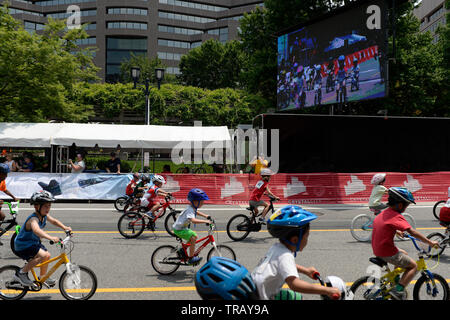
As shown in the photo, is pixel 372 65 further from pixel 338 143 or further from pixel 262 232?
pixel 262 232

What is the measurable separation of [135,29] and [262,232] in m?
80.7

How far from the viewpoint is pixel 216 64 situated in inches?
2494

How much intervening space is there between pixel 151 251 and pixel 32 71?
18.1 m

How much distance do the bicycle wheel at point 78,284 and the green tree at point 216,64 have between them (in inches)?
2322

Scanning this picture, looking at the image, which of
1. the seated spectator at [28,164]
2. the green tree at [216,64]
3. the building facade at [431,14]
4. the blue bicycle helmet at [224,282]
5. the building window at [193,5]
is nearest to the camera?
the blue bicycle helmet at [224,282]

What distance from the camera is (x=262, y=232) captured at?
33.8 feet

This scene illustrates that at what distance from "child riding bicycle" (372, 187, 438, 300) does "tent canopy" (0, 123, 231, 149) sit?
15.3m

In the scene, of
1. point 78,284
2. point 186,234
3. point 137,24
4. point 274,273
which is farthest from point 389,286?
point 137,24

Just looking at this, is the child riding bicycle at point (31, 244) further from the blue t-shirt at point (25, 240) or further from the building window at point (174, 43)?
the building window at point (174, 43)

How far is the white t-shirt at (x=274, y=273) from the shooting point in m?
Result: 2.94

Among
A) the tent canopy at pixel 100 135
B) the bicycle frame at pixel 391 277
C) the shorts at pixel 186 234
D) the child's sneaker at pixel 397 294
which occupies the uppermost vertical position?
the tent canopy at pixel 100 135

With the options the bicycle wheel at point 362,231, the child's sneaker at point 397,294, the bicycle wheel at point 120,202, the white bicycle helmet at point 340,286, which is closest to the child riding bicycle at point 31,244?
the white bicycle helmet at point 340,286

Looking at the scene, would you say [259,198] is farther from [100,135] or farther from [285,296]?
[100,135]

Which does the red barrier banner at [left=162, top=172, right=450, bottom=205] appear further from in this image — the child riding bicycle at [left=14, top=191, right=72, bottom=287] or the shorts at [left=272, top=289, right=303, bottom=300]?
the shorts at [left=272, top=289, right=303, bottom=300]
